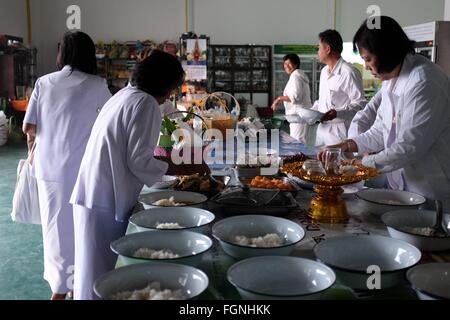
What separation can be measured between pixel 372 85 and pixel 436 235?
8684 millimetres

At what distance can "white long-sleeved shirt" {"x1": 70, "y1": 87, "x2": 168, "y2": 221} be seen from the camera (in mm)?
1797

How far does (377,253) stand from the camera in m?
1.32

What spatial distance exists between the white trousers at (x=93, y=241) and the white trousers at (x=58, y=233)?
619mm

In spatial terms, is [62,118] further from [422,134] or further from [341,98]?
[341,98]

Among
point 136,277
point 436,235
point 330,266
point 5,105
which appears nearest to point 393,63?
point 436,235

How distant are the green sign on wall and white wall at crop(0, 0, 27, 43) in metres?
5.10

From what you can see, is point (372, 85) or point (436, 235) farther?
point (372, 85)

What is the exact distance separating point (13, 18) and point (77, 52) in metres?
7.68

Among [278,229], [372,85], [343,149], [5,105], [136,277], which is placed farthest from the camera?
[372,85]

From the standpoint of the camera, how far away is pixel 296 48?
32.2ft

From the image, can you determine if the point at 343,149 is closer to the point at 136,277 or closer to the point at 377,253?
the point at 377,253

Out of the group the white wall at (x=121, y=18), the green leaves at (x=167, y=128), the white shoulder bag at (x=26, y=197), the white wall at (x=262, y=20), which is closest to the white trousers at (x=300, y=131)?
the green leaves at (x=167, y=128)

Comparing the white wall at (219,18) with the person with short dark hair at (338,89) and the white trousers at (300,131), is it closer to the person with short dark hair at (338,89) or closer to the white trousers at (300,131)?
the white trousers at (300,131)

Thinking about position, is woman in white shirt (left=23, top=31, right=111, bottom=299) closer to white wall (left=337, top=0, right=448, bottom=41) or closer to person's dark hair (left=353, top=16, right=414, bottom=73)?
person's dark hair (left=353, top=16, right=414, bottom=73)
